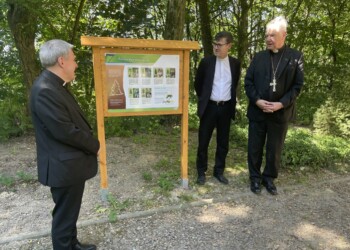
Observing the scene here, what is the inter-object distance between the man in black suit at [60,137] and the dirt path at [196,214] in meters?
0.83

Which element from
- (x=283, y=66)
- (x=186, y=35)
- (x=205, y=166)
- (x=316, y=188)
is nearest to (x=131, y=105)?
(x=205, y=166)

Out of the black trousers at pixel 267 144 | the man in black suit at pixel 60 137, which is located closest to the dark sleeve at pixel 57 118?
the man in black suit at pixel 60 137

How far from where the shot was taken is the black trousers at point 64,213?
2529 millimetres

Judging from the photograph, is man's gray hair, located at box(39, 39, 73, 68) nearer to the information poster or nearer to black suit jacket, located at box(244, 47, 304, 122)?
the information poster

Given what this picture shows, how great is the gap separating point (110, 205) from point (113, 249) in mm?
813

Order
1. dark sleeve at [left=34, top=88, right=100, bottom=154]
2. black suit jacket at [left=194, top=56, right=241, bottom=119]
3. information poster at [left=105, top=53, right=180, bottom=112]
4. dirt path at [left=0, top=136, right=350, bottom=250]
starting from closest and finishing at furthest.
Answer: dark sleeve at [left=34, top=88, right=100, bottom=154] < dirt path at [left=0, top=136, right=350, bottom=250] < information poster at [left=105, top=53, right=180, bottom=112] < black suit jacket at [left=194, top=56, right=241, bottom=119]

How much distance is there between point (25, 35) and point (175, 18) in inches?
112

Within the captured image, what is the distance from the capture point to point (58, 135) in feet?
7.50

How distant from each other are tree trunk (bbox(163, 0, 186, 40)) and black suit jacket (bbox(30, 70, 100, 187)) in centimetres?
414

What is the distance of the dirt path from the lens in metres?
3.20

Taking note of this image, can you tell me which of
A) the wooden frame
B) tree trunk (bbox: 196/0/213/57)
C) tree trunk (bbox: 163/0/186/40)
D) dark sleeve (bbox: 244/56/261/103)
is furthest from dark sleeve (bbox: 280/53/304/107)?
tree trunk (bbox: 196/0/213/57)

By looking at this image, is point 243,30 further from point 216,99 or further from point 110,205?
point 110,205

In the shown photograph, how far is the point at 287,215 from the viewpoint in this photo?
3.72 metres

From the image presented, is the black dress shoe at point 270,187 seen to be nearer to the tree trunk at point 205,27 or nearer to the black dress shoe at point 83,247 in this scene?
the black dress shoe at point 83,247
